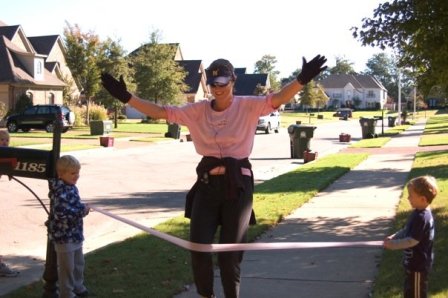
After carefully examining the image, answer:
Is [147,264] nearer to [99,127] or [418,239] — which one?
[418,239]

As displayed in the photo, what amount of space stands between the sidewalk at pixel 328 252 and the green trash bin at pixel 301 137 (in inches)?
332

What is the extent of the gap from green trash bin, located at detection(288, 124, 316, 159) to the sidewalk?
844 centimetres

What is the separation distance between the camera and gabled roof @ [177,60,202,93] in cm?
7625

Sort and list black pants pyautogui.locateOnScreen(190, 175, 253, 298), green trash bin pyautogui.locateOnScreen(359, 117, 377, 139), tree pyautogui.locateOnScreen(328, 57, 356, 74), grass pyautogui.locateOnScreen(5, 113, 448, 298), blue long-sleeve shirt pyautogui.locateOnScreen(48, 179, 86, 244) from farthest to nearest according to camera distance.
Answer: tree pyautogui.locateOnScreen(328, 57, 356, 74), green trash bin pyautogui.locateOnScreen(359, 117, 377, 139), grass pyautogui.locateOnScreen(5, 113, 448, 298), blue long-sleeve shirt pyautogui.locateOnScreen(48, 179, 86, 244), black pants pyautogui.locateOnScreen(190, 175, 253, 298)

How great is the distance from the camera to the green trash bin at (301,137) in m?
21.7

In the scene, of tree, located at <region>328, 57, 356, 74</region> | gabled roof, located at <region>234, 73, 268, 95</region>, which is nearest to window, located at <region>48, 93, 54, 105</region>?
gabled roof, located at <region>234, 73, 268, 95</region>

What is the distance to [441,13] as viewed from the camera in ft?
29.3

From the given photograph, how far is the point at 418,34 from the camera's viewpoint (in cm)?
950

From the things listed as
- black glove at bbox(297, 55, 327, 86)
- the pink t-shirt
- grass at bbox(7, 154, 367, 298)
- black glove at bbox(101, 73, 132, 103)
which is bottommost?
grass at bbox(7, 154, 367, 298)

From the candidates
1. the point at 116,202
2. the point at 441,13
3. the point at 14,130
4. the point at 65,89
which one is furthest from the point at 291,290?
the point at 65,89

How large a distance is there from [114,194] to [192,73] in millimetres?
66717

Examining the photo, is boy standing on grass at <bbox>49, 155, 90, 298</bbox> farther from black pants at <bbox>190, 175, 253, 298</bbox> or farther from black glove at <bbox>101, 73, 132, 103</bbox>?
black pants at <bbox>190, 175, 253, 298</bbox>

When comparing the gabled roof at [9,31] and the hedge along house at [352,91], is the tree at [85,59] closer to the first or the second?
the gabled roof at [9,31]

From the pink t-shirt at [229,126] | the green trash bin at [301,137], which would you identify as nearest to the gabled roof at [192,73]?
the green trash bin at [301,137]
